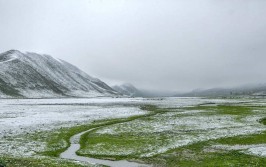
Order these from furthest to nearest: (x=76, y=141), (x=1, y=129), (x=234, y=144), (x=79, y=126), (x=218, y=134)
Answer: (x=79, y=126), (x=1, y=129), (x=218, y=134), (x=76, y=141), (x=234, y=144)

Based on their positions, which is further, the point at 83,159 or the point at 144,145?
the point at 144,145

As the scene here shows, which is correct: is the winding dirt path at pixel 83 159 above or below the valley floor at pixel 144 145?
below

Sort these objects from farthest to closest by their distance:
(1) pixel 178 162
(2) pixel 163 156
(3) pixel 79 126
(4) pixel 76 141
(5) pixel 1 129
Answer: (3) pixel 79 126 < (5) pixel 1 129 < (4) pixel 76 141 < (2) pixel 163 156 < (1) pixel 178 162

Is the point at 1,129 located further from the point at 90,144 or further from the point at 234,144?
the point at 234,144

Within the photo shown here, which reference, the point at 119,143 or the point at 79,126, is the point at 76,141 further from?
the point at 79,126

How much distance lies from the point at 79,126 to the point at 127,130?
12.7 meters

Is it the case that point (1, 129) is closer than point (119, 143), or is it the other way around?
point (119, 143)

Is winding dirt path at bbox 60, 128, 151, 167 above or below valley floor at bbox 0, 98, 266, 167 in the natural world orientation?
below

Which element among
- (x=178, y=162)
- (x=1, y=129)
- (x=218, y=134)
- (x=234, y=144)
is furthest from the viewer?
(x=1, y=129)

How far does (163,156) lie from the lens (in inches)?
1507

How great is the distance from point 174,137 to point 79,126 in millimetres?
24875

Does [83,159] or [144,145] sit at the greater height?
[144,145]

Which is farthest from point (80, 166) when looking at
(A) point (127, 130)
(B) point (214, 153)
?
(A) point (127, 130)

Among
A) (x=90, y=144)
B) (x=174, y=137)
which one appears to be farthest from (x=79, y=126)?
(x=174, y=137)
